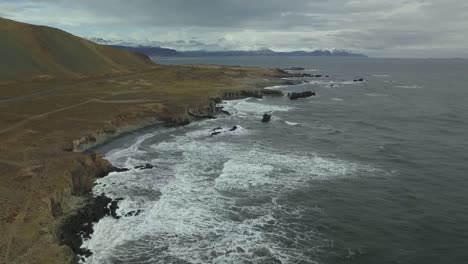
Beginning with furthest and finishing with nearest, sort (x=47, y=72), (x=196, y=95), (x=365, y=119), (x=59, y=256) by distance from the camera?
(x=47, y=72), (x=196, y=95), (x=365, y=119), (x=59, y=256)

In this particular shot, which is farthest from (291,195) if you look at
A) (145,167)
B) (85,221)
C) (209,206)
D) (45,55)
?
(45,55)

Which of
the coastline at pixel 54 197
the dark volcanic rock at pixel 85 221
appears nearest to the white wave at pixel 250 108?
the coastline at pixel 54 197

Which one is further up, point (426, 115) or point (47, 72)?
point (47, 72)

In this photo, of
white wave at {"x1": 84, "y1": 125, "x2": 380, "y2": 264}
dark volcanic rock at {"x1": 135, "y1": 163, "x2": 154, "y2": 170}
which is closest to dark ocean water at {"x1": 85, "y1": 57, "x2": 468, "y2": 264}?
white wave at {"x1": 84, "y1": 125, "x2": 380, "y2": 264}

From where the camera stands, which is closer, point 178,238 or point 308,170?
point 178,238

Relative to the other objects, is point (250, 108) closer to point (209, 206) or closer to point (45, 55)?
point (209, 206)

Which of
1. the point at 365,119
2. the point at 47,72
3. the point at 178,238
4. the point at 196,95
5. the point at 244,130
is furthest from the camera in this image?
the point at 47,72

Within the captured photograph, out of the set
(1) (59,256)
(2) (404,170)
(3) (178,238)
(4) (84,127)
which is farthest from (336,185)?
(4) (84,127)

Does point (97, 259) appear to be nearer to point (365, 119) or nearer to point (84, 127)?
point (84, 127)
